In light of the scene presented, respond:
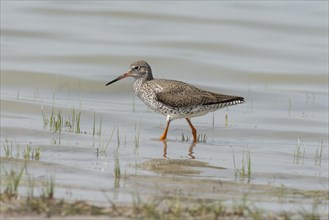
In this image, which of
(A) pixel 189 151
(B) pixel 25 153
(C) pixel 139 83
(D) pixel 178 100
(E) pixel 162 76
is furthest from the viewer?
(E) pixel 162 76

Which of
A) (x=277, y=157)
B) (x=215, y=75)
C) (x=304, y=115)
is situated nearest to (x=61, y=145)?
(x=277, y=157)

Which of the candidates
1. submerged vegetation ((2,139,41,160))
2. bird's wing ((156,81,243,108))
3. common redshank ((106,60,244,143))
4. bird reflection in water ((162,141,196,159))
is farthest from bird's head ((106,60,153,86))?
submerged vegetation ((2,139,41,160))

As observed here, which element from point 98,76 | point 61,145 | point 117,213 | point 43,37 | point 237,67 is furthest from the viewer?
point 43,37

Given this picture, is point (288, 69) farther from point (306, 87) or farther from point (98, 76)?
point (98, 76)

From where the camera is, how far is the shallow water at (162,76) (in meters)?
8.78

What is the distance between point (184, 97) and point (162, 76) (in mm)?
4696

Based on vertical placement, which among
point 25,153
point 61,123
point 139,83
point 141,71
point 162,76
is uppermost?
point 162,76

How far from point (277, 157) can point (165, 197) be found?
12.1ft

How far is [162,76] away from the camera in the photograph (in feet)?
51.2

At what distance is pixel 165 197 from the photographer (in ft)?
21.1

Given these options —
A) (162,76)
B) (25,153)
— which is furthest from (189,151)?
(162,76)

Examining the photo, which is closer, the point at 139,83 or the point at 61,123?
the point at 61,123

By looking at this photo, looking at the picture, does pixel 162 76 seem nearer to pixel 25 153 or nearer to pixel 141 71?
pixel 141 71

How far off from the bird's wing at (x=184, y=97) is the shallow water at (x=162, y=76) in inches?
20.7
